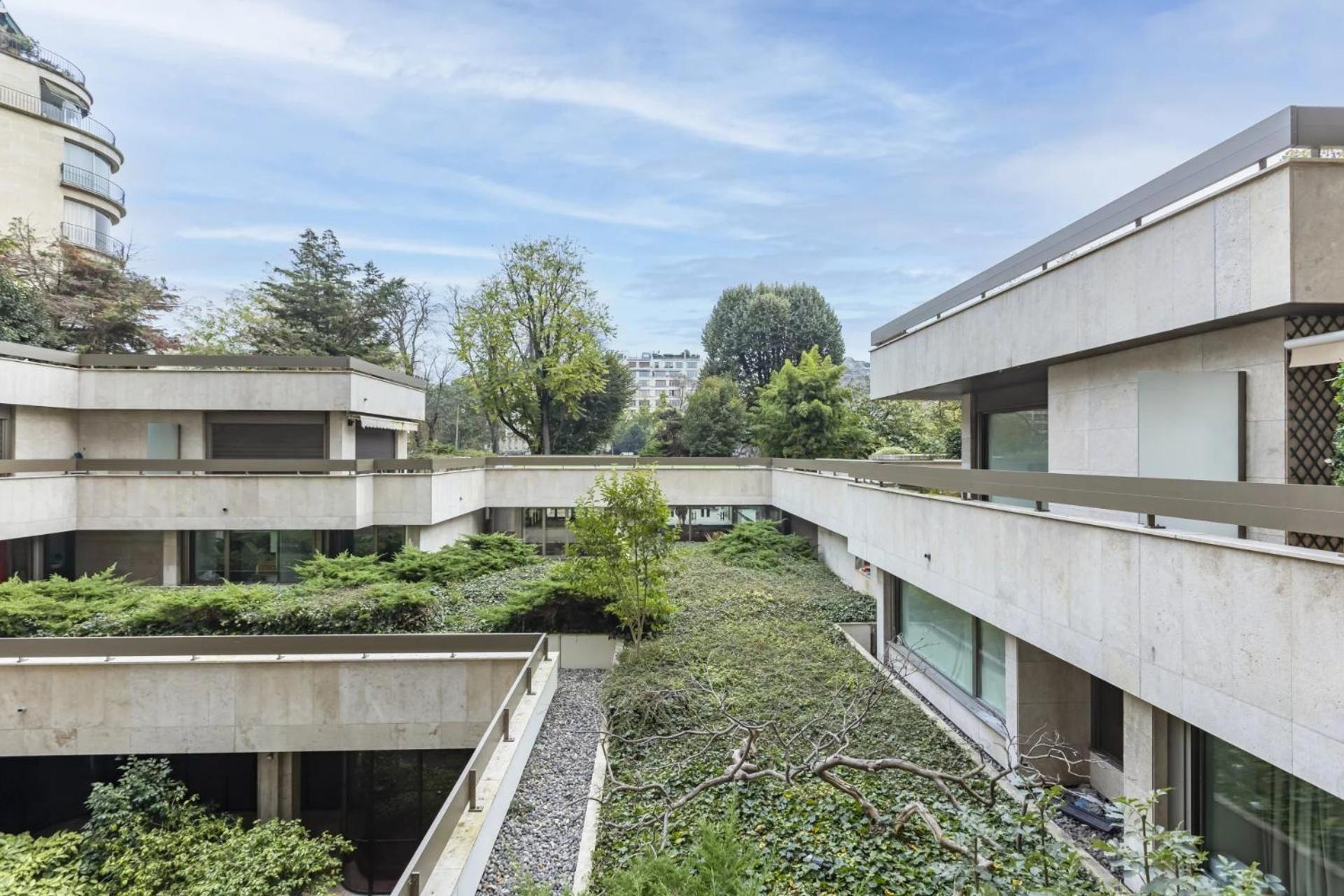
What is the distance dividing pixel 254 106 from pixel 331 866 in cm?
3215

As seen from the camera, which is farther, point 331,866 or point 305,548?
point 305,548

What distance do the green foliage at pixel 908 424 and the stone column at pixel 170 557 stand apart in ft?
98.5

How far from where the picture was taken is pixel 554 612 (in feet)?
51.1

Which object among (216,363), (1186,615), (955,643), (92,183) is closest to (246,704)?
(216,363)

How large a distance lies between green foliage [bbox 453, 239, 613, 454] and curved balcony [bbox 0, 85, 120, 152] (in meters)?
22.7

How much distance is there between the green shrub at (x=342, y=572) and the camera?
647 inches

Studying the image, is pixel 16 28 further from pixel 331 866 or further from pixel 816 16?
pixel 331 866

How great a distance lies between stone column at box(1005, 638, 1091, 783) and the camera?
939cm

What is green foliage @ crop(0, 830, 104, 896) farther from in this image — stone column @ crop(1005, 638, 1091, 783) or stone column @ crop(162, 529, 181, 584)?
stone column @ crop(1005, 638, 1091, 783)

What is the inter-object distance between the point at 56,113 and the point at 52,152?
3.69 m

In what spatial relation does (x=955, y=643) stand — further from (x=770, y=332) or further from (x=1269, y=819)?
(x=770, y=332)

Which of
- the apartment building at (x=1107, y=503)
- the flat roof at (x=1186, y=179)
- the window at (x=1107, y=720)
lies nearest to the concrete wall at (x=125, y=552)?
the apartment building at (x=1107, y=503)

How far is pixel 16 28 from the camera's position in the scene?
1483 inches

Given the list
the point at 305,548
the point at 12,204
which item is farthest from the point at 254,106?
the point at 305,548
